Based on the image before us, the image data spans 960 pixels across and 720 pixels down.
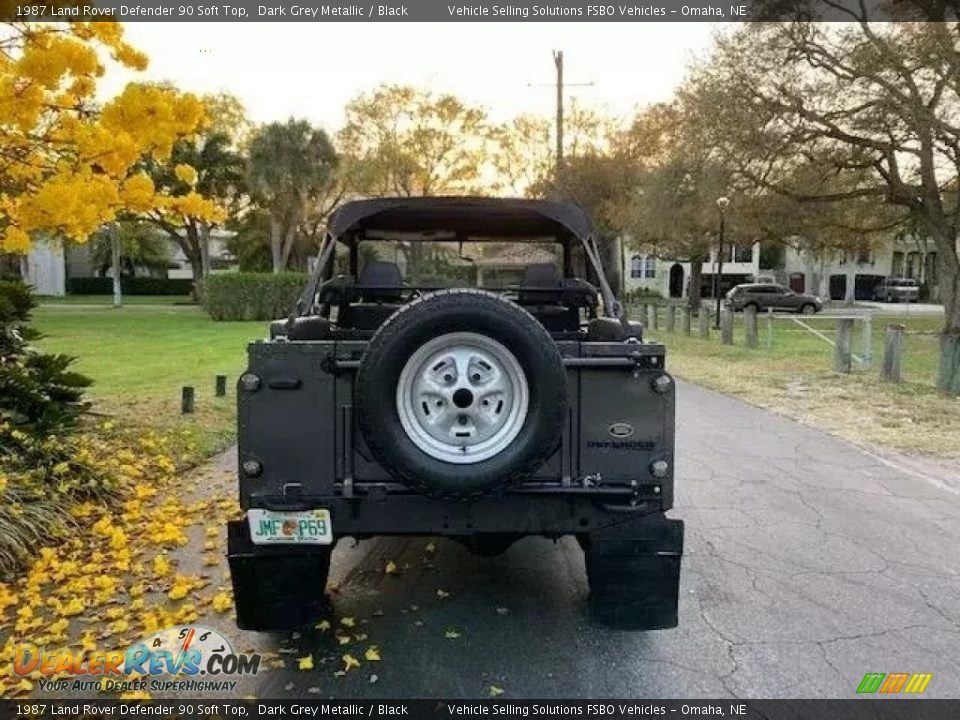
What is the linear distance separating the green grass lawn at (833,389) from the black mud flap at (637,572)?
5.68m

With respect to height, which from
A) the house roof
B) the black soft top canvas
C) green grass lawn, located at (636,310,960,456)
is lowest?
green grass lawn, located at (636,310,960,456)

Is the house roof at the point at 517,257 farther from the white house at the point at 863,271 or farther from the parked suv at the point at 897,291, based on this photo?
the white house at the point at 863,271

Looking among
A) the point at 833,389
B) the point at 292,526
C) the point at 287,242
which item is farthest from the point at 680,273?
the point at 292,526

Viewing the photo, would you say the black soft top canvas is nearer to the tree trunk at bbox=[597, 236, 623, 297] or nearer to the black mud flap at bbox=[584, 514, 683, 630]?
the black mud flap at bbox=[584, 514, 683, 630]

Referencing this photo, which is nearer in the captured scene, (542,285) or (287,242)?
(542,285)

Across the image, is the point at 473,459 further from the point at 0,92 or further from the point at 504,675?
the point at 0,92

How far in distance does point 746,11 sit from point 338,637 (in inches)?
779

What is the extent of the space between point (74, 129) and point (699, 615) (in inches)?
185

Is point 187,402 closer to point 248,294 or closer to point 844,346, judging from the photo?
point 844,346

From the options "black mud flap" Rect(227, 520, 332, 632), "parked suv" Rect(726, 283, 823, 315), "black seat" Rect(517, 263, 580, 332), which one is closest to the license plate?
"black mud flap" Rect(227, 520, 332, 632)

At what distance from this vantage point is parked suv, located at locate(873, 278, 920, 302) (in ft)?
189

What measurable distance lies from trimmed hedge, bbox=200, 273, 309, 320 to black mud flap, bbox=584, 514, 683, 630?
85.7 feet

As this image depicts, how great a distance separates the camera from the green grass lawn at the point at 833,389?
29.4 ft

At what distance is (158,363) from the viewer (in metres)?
14.5
